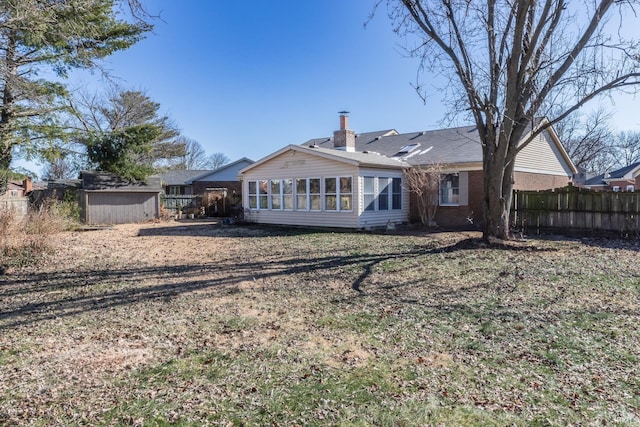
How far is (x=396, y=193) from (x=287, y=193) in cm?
488

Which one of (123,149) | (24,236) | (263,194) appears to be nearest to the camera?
(24,236)

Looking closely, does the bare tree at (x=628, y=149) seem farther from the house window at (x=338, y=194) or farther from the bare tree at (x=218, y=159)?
the bare tree at (x=218, y=159)

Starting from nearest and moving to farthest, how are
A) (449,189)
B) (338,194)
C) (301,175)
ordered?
(338,194) < (449,189) < (301,175)

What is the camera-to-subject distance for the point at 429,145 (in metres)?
19.5

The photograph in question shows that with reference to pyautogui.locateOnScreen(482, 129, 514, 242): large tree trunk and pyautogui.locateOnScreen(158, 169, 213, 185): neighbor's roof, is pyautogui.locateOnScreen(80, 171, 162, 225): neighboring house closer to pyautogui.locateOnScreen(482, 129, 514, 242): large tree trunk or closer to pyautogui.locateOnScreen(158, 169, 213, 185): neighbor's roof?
pyautogui.locateOnScreen(158, 169, 213, 185): neighbor's roof

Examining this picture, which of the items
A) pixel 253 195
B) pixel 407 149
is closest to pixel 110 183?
pixel 253 195

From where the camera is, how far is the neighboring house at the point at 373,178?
1584 centimetres

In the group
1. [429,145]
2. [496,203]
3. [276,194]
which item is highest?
[429,145]

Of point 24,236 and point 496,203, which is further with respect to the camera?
point 496,203

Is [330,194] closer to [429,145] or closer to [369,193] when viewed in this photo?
[369,193]

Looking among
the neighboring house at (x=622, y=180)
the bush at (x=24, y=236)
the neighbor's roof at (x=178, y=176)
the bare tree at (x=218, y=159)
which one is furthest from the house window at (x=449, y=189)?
the bare tree at (x=218, y=159)

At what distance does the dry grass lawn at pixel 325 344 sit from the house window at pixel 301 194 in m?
8.71

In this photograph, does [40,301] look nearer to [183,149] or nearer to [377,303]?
[377,303]

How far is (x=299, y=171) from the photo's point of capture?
56.9 ft
